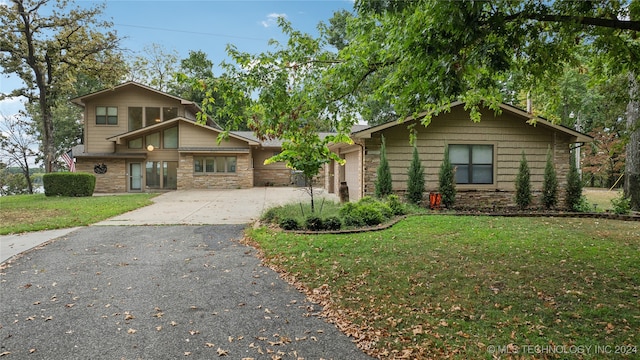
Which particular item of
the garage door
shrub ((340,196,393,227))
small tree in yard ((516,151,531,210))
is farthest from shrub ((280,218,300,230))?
small tree in yard ((516,151,531,210))

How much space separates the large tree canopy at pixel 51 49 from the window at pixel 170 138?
164 inches

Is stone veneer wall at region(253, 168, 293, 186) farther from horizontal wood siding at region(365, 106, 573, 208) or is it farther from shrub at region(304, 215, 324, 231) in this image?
shrub at region(304, 215, 324, 231)

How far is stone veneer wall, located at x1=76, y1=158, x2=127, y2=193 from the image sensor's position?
70.0ft

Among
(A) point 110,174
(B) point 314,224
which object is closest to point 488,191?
(B) point 314,224

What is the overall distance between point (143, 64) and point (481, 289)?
37555mm

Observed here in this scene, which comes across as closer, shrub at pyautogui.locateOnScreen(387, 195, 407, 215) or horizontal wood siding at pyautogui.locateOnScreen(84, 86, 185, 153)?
shrub at pyautogui.locateOnScreen(387, 195, 407, 215)

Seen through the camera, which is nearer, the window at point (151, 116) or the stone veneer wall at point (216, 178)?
the stone veneer wall at point (216, 178)

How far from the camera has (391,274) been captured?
5.13 meters

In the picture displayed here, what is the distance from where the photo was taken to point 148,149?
21.8 metres

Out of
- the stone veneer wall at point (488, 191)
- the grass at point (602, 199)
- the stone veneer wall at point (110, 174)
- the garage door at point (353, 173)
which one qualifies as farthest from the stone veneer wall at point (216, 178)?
the grass at point (602, 199)

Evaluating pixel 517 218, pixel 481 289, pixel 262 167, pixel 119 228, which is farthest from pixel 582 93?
pixel 119 228

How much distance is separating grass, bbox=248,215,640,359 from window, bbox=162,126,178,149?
16.7 meters

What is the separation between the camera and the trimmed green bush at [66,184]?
16.4 metres

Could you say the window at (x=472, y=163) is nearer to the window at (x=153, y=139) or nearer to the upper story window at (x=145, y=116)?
the window at (x=153, y=139)
